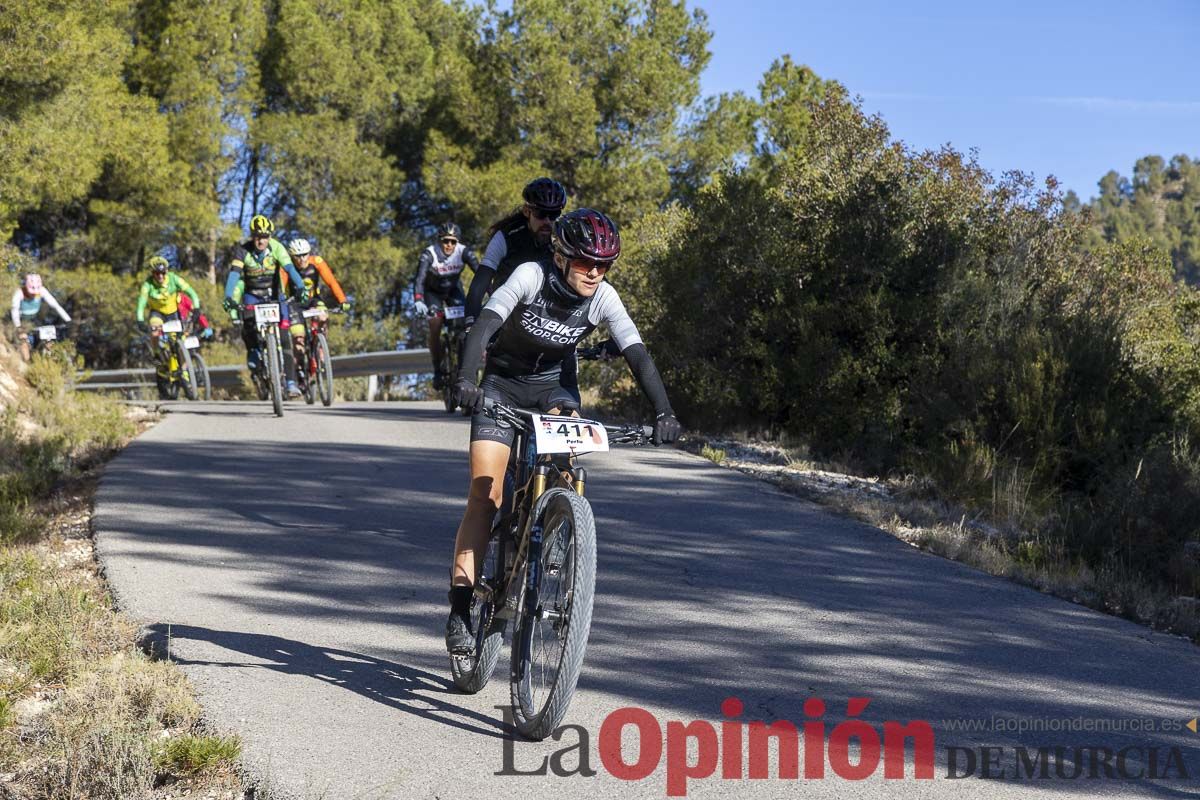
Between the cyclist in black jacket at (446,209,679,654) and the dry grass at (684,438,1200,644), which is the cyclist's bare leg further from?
the dry grass at (684,438,1200,644)

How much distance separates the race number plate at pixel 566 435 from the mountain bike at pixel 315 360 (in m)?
11.3

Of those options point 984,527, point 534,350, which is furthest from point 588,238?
point 984,527

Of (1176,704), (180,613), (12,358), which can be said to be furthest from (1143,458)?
(12,358)

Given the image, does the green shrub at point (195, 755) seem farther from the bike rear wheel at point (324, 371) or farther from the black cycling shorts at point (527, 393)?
the bike rear wheel at point (324, 371)

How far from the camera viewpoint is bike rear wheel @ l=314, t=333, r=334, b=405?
16625mm

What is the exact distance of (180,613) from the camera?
22.1 ft

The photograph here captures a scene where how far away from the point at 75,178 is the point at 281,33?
11.6 meters

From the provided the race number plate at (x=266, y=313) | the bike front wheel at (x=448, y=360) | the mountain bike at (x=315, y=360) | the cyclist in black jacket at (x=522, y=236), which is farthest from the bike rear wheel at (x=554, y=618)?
the mountain bike at (x=315, y=360)

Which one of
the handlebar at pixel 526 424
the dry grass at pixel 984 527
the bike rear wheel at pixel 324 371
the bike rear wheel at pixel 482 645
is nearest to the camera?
the handlebar at pixel 526 424

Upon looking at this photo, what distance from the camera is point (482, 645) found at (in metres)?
5.41

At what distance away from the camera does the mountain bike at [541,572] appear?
15.5ft

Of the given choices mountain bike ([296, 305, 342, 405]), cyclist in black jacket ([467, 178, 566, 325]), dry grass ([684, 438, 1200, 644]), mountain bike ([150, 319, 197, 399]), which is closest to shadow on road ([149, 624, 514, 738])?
cyclist in black jacket ([467, 178, 566, 325])

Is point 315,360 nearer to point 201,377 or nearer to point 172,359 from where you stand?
point 172,359

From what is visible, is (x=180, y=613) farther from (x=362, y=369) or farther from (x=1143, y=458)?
(x=362, y=369)
